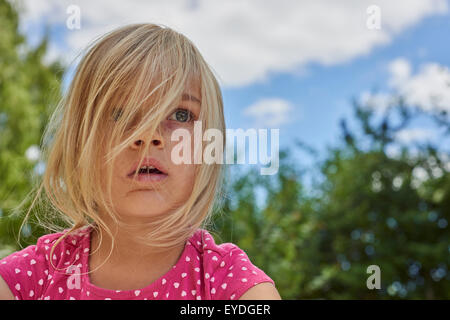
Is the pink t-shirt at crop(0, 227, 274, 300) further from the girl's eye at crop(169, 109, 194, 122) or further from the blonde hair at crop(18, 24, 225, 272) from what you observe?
the girl's eye at crop(169, 109, 194, 122)

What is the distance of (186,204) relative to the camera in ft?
3.26

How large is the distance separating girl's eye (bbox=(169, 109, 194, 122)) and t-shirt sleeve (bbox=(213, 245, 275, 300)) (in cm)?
30

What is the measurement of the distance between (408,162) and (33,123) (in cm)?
497

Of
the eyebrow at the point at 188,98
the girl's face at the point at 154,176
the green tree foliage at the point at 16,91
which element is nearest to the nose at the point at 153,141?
the girl's face at the point at 154,176

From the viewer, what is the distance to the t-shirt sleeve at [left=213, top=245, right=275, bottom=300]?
2.95ft

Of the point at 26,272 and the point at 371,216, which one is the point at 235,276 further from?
the point at 371,216

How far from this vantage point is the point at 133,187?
0.93 metres

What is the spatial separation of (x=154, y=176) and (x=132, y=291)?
238mm

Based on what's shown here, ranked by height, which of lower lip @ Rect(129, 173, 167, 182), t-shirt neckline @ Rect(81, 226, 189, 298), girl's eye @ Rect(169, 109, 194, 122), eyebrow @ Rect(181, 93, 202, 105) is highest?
eyebrow @ Rect(181, 93, 202, 105)

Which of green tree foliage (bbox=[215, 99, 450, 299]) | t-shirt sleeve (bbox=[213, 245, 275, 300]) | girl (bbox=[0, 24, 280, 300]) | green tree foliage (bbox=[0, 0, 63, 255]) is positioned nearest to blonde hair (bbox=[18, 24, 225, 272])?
girl (bbox=[0, 24, 280, 300])

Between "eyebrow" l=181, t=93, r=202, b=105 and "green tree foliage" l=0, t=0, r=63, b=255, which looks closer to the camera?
"eyebrow" l=181, t=93, r=202, b=105

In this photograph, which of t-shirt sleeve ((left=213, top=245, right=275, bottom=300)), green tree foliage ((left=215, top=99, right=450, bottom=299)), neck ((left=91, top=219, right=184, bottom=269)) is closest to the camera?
t-shirt sleeve ((left=213, top=245, right=275, bottom=300))

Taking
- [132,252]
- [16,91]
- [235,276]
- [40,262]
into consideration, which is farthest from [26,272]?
[16,91]

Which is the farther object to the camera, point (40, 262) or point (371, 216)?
point (371, 216)
